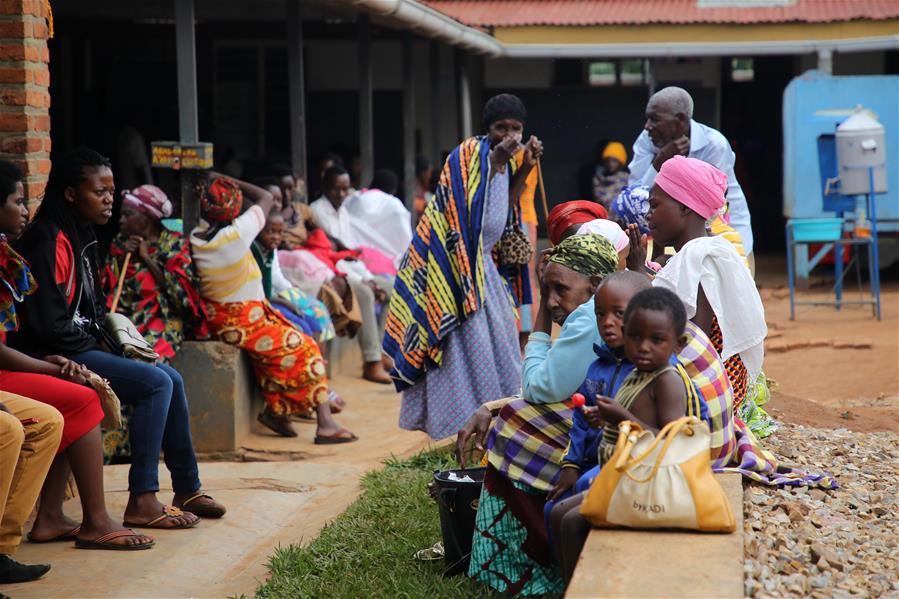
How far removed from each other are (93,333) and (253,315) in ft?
6.48

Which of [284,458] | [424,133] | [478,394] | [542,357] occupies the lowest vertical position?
[284,458]

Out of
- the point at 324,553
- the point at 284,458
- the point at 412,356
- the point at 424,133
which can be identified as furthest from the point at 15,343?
the point at 424,133

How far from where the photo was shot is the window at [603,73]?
17.6 m

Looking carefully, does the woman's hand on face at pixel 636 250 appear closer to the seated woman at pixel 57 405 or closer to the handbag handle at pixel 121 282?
the seated woman at pixel 57 405

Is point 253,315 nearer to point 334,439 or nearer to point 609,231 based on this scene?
point 334,439

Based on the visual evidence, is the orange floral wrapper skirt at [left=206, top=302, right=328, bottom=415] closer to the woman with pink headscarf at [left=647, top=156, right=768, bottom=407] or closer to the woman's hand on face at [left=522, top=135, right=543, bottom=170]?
the woman's hand on face at [left=522, top=135, right=543, bottom=170]

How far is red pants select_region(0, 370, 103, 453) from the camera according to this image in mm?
4699

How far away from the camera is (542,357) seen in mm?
4113

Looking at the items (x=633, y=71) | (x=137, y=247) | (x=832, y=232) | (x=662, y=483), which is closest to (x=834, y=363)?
(x=832, y=232)

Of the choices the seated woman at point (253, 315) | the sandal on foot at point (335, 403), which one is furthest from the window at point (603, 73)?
the seated woman at point (253, 315)

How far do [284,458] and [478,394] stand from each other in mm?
1532

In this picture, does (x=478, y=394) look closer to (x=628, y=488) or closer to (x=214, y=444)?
(x=214, y=444)

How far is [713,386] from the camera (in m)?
3.82

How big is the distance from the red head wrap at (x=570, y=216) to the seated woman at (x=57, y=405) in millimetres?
2086
